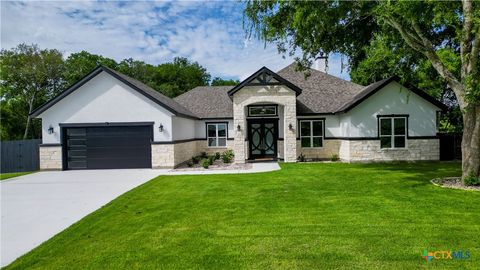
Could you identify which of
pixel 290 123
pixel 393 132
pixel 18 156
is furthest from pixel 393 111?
pixel 18 156

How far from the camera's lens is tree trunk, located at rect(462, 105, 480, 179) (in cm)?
920

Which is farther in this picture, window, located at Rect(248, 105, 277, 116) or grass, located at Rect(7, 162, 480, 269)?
window, located at Rect(248, 105, 277, 116)

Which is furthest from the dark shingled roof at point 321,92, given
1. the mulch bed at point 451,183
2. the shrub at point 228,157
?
the mulch bed at point 451,183

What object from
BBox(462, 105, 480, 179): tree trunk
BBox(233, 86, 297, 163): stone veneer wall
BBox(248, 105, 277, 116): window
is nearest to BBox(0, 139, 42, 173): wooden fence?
BBox(233, 86, 297, 163): stone veneer wall

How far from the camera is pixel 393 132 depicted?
624 inches

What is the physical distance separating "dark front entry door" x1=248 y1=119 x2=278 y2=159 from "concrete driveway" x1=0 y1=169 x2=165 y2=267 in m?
7.76

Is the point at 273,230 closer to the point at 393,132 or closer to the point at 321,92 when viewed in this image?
the point at 393,132

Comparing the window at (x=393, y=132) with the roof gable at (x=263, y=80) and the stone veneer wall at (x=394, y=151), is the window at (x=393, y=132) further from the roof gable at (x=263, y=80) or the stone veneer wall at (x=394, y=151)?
the roof gable at (x=263, y=80)

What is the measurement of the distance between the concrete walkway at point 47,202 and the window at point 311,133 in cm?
646

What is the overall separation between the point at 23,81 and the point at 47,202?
32.2 m

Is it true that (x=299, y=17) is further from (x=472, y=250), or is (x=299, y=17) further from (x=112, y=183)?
(x=112, y=183)

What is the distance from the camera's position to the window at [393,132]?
51.8 feet

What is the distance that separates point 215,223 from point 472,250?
455 centimetres

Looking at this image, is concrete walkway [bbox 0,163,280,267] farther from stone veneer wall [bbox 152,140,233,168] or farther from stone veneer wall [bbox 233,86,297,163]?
stone veneer wall [bbox 233,86,297,163]
